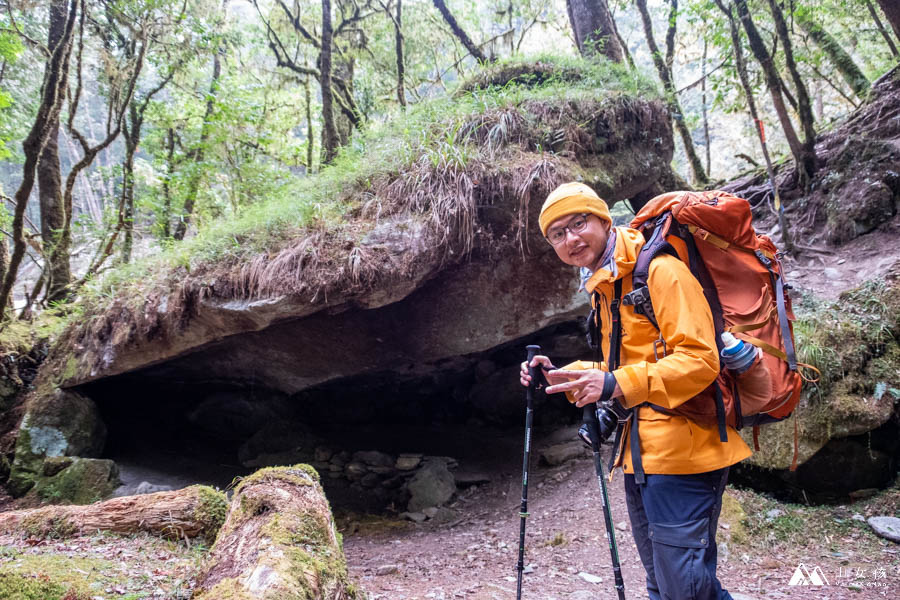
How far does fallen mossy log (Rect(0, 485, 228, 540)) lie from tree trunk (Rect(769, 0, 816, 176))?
9.69 m

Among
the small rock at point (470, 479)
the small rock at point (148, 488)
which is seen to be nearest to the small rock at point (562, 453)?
the small rock at point (470, 479)

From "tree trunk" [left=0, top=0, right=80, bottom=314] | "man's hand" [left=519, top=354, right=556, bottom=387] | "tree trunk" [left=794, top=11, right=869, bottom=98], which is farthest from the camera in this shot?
"tree trunk" [left=794, top=11, right=869, bottom=98]

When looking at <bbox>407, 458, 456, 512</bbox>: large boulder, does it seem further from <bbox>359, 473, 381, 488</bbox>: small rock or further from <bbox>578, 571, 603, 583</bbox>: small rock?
<bbox>578, 571, 603, 583</bbox>: small rock

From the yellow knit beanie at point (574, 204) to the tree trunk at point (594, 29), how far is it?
755 cm

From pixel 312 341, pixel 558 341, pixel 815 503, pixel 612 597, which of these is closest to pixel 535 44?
pixel 558 341

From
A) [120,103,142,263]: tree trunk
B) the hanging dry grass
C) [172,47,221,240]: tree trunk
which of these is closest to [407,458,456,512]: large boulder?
the hanging dry grass

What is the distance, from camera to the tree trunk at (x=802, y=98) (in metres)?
7.27

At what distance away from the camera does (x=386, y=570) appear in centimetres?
448

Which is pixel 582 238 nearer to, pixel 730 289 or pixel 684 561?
pixel 730 289

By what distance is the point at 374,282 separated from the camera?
5.46 m

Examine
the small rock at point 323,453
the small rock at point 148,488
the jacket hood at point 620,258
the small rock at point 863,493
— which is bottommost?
the small rock at point 863,493

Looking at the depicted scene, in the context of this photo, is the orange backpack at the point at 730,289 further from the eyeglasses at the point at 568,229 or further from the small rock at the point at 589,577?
the small rock at the point at 589,577

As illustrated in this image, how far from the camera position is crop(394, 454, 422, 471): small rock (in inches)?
295

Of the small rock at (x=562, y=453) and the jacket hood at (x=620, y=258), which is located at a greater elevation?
the jacket hood at (x=620, y=258)
